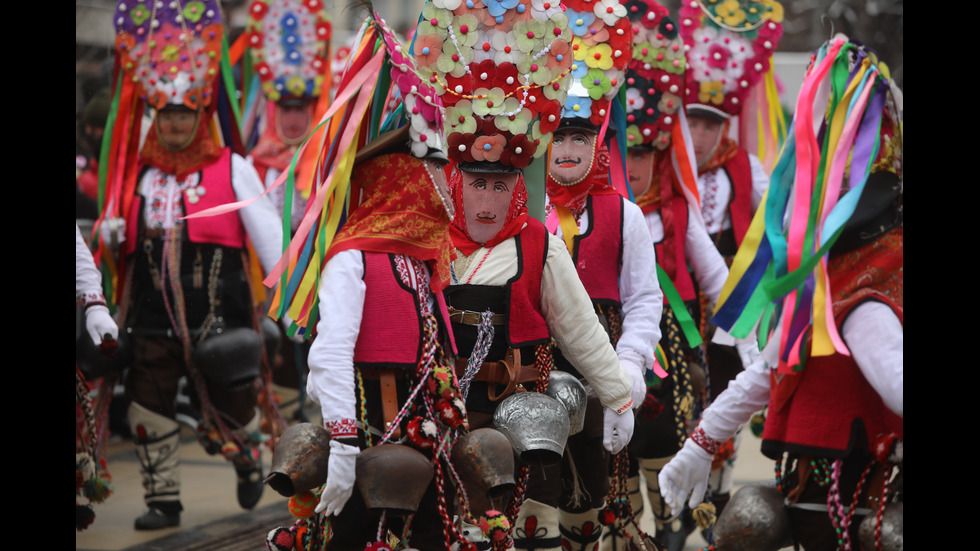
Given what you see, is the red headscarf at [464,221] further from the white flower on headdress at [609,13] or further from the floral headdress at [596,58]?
the white flower on headdress at [609,13]

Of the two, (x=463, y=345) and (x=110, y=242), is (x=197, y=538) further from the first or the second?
(x=463, y=345)

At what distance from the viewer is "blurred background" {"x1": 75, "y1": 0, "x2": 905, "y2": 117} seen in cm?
872

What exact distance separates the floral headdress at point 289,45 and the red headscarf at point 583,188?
3.93 m

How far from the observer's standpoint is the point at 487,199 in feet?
12.8

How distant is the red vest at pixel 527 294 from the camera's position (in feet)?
12.7

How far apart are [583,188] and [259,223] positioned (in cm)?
205

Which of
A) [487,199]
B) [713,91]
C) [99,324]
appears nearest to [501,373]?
[487,199]

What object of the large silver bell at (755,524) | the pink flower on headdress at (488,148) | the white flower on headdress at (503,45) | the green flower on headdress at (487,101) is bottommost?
the large silver bell at (755,524)

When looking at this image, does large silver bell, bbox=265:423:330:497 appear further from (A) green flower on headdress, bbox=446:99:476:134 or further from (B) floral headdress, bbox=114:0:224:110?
(B) floral headdress, bbox=114:0:224:110

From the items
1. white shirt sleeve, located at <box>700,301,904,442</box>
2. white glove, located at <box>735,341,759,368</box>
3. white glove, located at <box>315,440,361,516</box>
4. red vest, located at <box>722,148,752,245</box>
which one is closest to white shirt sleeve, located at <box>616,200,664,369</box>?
white shirt sleeve, located at <box>700,301,904,442</box>

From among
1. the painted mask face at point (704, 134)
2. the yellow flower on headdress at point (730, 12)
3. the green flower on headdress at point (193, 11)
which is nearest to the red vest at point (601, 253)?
the painted mask face at point (704, 134)

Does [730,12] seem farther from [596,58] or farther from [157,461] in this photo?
[157,461]

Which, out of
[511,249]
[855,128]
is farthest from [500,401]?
[855,128]

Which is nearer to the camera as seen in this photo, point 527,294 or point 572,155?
point 527,294
